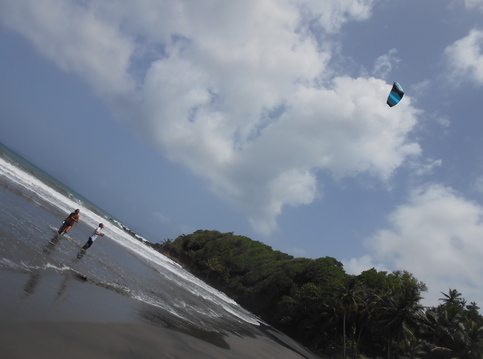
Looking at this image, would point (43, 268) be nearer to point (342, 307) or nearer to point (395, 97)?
point (395, 97)

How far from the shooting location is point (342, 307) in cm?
3644

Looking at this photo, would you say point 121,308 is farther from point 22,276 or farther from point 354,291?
point 354,291

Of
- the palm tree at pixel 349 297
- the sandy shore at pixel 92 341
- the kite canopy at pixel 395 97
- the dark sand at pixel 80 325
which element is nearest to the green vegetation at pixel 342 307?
the palm tree at pixel 349 297

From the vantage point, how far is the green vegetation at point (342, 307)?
32.2 m

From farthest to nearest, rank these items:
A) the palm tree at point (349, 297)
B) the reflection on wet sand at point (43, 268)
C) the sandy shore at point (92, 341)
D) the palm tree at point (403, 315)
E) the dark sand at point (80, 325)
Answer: the palm tree at point (349, 297) < the palm tree at point (403, 315) < the reflection on wet sand at point (43, 268) < the dark sand at point (80, 325) < the sandy shore at point (92, 341)

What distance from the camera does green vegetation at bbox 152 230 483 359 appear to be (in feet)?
106

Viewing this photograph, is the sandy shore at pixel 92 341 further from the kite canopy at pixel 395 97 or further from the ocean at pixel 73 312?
the kite canopy at pixel 395 97

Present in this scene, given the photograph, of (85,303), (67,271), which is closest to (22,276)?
(85,303)

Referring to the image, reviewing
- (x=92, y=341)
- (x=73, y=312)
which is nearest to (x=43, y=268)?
(x=73, y=312)

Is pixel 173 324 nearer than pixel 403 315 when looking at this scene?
Yes

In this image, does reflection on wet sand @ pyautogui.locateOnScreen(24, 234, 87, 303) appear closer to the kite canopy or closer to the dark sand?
the dark sand

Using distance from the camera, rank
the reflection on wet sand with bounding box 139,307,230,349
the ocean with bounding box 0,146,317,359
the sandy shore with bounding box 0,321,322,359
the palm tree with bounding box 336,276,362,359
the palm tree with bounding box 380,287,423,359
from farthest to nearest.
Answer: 1. the palm tree with bounding box 336,276,362,359
2. the palm tree with bounding box 380,287,423,359
3. the reflection on wet sand with bounding box 139,307,230,349
4. the ocean with bounding box 0,146,317,359
5. the sandy shore with bounding box 0,321,322,359

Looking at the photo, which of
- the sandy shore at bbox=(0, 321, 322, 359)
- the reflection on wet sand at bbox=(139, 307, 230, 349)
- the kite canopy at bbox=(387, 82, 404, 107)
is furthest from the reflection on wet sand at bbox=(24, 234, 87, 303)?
the kite canopy at bbox=(387, 82, 404, 107)

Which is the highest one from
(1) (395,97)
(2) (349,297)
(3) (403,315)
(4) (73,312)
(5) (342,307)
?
(1) (395,97)
